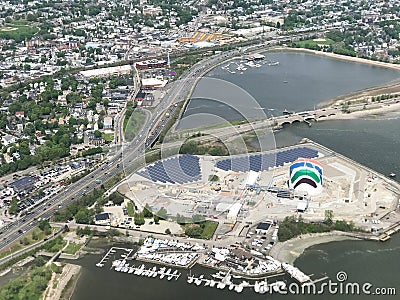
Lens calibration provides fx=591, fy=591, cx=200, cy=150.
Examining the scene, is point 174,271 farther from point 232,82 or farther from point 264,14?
point 264,14

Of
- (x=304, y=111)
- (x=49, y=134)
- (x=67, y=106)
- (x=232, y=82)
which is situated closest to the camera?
(x=49, y=134)

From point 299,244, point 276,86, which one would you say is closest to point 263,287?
point 299,244

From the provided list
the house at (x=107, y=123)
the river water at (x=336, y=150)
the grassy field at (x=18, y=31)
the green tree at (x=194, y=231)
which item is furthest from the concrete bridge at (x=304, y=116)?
the grassy field at (x=18, y=31)

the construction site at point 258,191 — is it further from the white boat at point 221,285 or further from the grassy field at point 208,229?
the white boat at point 221,285

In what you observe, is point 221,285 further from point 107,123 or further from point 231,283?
point 107,123

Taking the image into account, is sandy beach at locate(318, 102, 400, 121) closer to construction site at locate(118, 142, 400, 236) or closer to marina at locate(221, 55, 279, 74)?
construction site at locate(118, 142, 400, 236)

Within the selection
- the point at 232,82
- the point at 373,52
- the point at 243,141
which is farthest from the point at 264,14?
the point at 243,141
